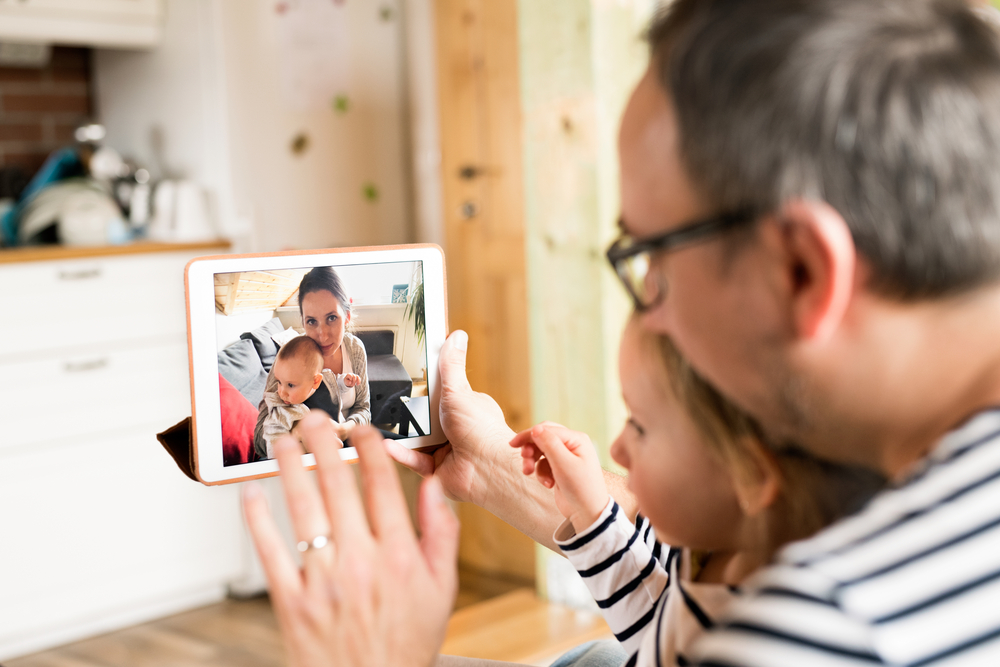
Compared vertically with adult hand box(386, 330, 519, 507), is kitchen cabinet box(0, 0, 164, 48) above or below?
above

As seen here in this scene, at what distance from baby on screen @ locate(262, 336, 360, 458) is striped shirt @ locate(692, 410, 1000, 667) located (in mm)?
580

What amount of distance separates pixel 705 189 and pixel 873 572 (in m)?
0.19

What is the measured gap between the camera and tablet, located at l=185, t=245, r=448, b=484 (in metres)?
0.90

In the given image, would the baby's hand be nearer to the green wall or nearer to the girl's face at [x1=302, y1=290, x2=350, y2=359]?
the girl's face at [x1=302, y1=290, x2=350, y2=359]

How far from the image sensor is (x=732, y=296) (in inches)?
18.2

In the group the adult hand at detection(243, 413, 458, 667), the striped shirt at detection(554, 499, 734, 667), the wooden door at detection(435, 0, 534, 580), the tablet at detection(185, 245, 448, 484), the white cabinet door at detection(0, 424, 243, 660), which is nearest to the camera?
the adult hand at detection(243, 413, 458, 667)

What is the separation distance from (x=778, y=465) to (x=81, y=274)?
6.78ft

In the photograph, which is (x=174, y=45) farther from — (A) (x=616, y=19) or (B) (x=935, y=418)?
(B) (x=935, y=418)

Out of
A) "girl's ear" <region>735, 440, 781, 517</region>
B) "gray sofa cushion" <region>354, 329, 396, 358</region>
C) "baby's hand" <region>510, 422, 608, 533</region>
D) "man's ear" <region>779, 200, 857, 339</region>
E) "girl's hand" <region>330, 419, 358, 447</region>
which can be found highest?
"man's ear" <region>779, 200, 857, 339</region>

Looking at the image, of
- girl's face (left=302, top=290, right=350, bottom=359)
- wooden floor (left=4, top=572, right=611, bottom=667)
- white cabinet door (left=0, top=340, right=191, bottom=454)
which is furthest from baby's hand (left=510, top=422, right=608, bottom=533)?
white cabinet door (left=0, top=340, right=191, bottom=454)

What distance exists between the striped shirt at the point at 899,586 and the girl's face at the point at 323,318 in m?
0.59

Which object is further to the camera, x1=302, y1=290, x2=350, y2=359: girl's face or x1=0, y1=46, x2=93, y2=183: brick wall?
x1=0, y1=46, x2=93, y2=183: brick wall

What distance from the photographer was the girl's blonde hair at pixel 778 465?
21.5 inches

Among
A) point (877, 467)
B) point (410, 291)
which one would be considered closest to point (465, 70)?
point (410, 291)
